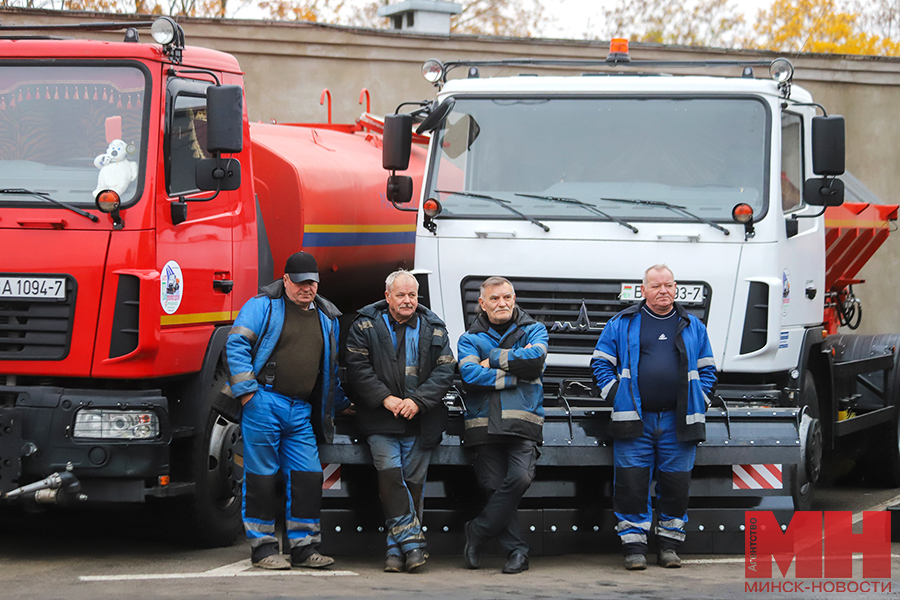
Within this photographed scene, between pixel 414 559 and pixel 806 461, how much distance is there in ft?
9.17

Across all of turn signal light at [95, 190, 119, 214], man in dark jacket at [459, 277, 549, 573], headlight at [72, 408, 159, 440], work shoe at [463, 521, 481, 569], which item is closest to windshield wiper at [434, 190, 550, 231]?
man in dark jacket at [459, 277, 549, 573]

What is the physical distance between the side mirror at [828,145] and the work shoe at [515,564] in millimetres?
3058

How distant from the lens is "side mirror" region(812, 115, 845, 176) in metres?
7.50

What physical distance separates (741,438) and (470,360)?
5.47 feet

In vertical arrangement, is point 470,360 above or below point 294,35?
below

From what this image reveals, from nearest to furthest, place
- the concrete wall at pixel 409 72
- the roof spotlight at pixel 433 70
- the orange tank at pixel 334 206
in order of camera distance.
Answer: the orange tank at pixel 334 206 < the roof spotlight at pixel 433 70 < the concrete wall at pixel 409 72

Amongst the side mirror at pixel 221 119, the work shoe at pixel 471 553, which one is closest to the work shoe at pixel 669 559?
the work shoe at pixel 471 553

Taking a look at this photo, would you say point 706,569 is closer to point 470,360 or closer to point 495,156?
point 470,360

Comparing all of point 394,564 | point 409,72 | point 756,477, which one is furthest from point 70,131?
point 409,72

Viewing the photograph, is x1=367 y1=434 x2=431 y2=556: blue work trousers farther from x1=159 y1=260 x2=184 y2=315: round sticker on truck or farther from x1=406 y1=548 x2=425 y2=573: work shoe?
x1=159 y1=260 x2=184 y2=315: round sticker on truck

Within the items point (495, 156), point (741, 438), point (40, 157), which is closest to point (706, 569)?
point (741, 438)

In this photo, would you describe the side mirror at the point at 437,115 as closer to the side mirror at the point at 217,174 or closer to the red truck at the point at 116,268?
the red truck at the point at 116,268

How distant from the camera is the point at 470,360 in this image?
272 inches

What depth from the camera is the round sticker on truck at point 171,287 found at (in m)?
6.75
